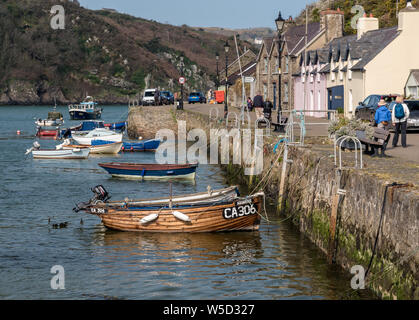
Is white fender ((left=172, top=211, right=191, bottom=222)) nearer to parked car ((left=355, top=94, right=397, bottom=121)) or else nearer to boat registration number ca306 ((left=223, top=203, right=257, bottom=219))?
boat registration number ca306 ((left=223, top=203, right=257, bottom=219))

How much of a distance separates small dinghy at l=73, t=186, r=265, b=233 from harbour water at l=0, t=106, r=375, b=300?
29cm

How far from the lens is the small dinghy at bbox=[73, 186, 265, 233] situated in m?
21.9

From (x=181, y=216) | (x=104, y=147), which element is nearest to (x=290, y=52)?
(x=104, y=147)

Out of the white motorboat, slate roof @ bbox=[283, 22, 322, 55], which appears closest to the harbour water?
the white motorboat

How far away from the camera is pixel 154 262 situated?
19.2m

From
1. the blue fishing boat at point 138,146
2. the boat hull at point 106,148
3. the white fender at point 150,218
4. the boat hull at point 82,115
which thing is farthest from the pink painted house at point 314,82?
the boat hull at point 82,115

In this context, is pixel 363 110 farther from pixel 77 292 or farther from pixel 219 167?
pixel 77 292

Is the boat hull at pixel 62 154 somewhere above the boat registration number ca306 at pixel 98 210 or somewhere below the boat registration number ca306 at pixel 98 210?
above

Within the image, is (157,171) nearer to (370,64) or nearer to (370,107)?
(370,107)

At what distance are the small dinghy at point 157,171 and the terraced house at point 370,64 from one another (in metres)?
14.4

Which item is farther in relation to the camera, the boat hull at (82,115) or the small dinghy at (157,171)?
the boat hull at (82,115)

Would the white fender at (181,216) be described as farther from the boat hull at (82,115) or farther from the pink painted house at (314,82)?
the boat hull at (82,115)

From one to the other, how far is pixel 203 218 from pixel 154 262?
334 cm

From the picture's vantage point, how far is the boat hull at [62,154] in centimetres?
4962
